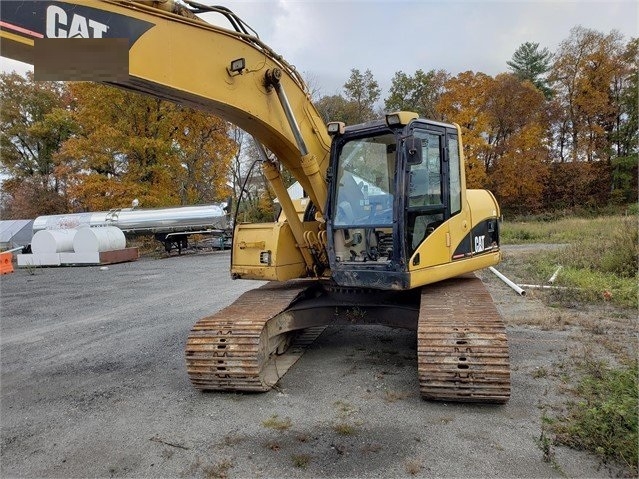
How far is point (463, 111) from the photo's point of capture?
34.3 m

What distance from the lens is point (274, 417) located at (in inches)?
149

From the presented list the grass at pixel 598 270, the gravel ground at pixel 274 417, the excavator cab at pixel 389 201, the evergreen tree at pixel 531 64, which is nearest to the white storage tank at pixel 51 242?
the gravel ground at pixel 274 417

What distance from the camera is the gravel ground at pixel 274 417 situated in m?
3.06

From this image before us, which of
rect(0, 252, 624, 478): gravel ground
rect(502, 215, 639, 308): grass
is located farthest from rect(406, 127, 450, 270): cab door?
rect(502, 215, 639, 308): grass

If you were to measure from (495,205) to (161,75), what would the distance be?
4.58m

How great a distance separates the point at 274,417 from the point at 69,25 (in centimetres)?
321

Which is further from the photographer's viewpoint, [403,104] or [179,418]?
[403,104]

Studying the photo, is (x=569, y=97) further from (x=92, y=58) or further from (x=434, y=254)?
(x=92, y=58)

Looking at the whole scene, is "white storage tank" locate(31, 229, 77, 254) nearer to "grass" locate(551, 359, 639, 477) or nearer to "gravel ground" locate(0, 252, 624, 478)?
"gravel ground" locate(0, 252, 624, 478)

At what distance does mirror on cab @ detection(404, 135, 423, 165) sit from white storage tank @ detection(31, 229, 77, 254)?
17.7 meters

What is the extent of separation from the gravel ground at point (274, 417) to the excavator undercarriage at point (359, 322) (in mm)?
213

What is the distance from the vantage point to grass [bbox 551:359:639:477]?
296 centimetres

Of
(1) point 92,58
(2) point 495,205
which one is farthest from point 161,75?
(2) point 495,205

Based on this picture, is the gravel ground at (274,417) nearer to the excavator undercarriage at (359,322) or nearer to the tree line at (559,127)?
the excavator undercarriage at (359,322)
